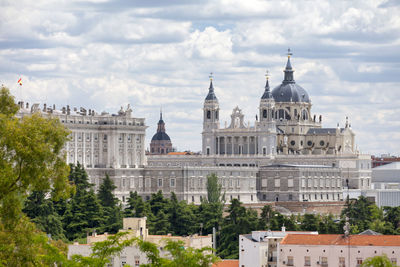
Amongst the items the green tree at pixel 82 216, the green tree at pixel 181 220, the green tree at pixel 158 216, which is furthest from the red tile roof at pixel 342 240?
the green tree at pixel 181 220

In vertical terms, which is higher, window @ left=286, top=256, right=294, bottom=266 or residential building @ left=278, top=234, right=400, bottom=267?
residential building @ left=278, top=234, right=400, bottom=267

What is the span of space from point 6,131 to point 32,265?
5.87 m

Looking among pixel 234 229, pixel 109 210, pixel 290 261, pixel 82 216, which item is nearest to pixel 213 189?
pixel 109 210

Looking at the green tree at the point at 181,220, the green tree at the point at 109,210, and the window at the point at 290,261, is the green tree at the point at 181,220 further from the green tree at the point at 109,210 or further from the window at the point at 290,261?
the window at the point at 290,261

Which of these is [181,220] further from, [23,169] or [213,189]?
[23,169]

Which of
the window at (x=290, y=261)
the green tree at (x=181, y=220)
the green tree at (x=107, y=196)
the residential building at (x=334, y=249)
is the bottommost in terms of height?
the window at (x=290, y=261)

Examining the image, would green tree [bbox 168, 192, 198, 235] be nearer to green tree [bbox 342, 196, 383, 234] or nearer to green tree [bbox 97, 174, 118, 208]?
green tree [bbox 97, 174, 118, 208]

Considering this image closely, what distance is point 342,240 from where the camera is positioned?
77938 millimetres

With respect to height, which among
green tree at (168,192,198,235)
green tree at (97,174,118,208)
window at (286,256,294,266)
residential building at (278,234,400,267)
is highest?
green tree at (97,174,118,208)

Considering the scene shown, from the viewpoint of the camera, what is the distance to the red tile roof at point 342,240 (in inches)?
3019

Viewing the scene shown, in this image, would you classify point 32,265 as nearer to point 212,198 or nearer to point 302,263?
point 302,263

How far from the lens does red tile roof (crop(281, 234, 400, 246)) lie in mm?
76688

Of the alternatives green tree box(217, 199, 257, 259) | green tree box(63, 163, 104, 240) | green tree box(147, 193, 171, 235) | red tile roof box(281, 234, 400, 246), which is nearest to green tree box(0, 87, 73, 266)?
red tile roof box(281, 234, 400, 246)

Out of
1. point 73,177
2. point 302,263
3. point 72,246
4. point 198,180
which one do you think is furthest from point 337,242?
point 198,180
